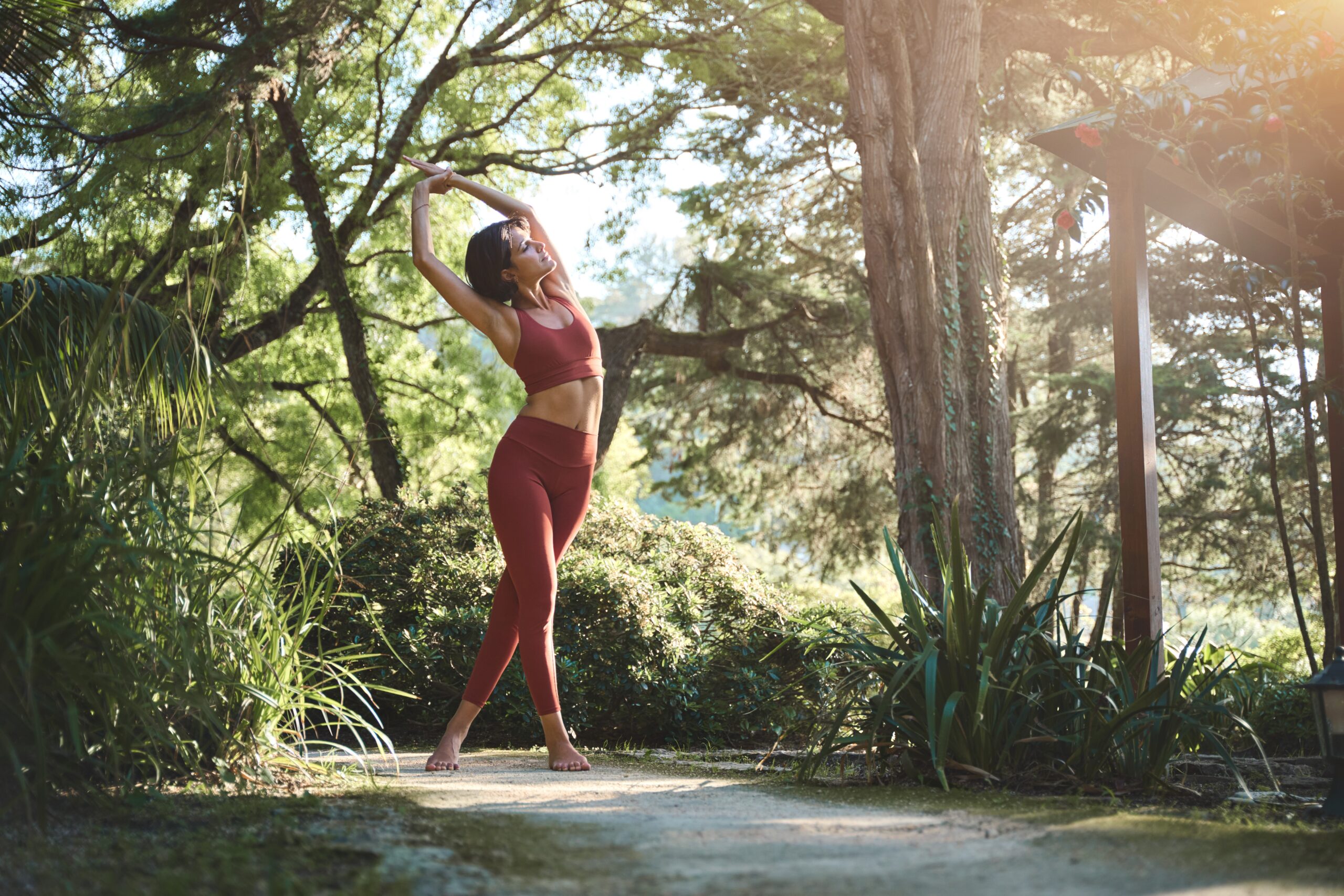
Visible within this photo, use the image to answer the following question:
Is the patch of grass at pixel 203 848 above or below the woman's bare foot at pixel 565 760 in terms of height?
below

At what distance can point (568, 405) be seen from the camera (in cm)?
342

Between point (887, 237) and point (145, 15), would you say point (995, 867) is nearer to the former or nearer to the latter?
point (887, 237)

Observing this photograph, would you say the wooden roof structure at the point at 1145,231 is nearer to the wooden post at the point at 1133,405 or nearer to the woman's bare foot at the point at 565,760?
the wooden post at the point at 1133,405

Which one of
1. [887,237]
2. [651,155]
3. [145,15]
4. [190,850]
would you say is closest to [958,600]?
[190,850]

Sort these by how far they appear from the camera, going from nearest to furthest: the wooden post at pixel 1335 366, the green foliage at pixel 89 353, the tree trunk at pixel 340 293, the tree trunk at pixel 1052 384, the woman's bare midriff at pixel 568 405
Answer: the green foliage at pixel 89 353 → the woman's bare midriff at pixel 568 405 → the wooden post at pixel 1335 366 → the tree trunk at pixel 340 293 → the tree trunk at pixel 1052 384

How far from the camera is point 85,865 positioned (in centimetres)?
178

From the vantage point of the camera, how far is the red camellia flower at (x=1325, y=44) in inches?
173

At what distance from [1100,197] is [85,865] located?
5145mm

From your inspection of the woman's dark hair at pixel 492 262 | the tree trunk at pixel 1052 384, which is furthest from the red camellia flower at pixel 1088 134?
the tree trunk at pixel 1052 384

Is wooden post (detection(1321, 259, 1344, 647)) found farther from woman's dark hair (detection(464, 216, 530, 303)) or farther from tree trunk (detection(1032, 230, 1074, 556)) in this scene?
tree trunk (detection(1032, 230, 1074, 556))

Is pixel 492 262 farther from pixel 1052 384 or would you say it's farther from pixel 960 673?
pixel 1052 384

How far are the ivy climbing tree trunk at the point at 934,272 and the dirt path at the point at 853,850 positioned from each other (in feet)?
12.9

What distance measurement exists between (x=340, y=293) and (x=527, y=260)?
727 cm

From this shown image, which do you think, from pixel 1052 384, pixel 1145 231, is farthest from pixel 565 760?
pixel 1052 384
